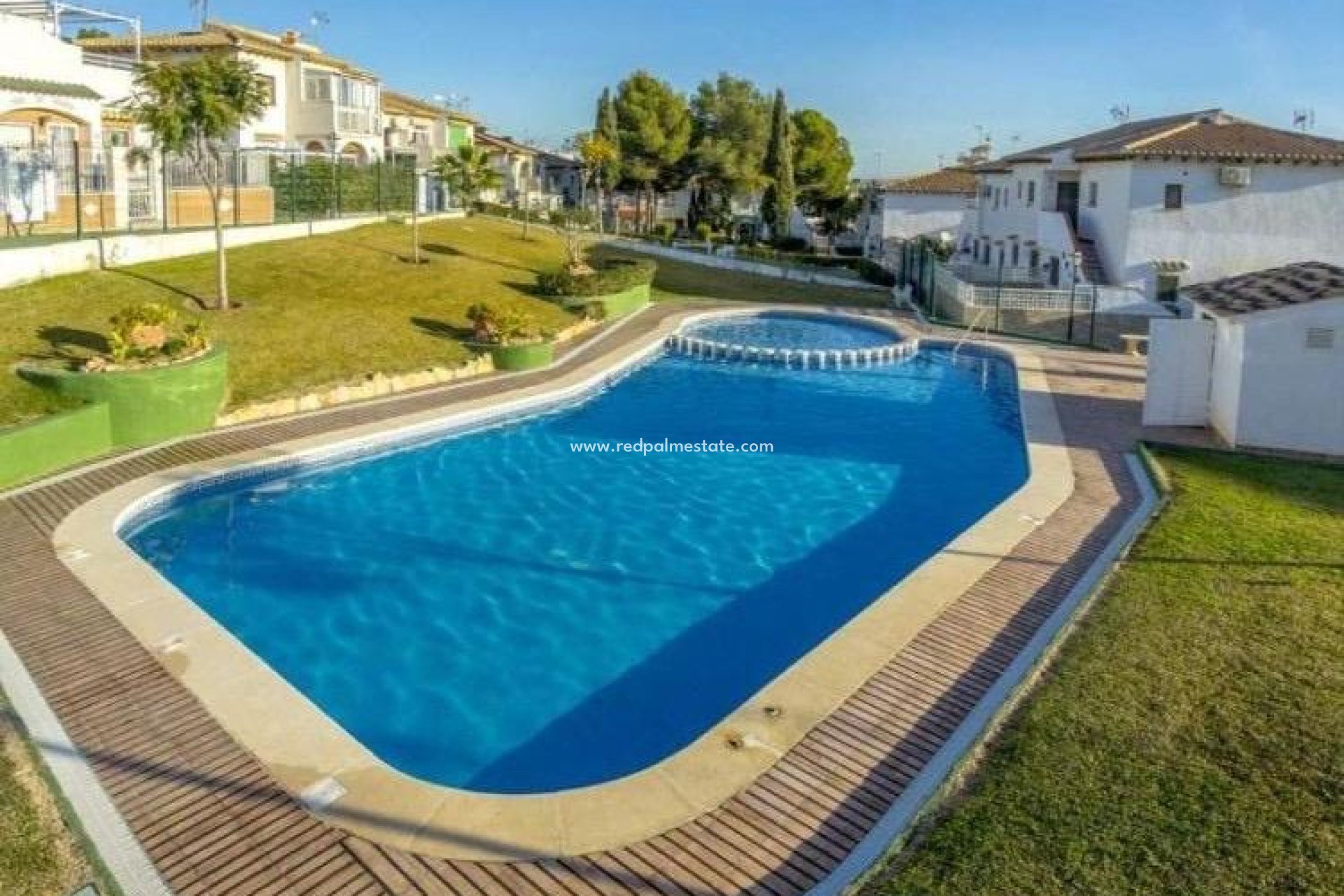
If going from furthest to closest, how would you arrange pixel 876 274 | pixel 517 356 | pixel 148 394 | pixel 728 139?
pixel 728 139 < pixel 876 274 < pixel 517 356 < pixel 148 394

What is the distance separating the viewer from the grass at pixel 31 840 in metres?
6.75

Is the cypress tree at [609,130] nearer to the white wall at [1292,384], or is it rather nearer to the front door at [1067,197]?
the front door at [1067,197]

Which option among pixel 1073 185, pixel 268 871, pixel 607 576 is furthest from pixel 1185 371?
pixel 1073 185

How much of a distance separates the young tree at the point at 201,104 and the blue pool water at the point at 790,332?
50.5 feet

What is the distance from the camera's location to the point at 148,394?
18125 millimetres

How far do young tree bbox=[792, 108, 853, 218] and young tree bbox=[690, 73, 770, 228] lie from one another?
11.0ft

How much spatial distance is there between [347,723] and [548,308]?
2432 cm

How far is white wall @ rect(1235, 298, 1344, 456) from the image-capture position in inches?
731

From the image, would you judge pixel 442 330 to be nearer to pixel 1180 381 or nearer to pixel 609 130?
pixel 1180 381

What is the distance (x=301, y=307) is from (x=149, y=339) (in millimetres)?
7156

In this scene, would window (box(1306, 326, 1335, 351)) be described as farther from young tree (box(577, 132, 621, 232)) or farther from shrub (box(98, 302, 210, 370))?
young tree (box(577, 132, 621, 232))

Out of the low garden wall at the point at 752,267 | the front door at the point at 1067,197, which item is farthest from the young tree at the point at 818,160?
the front door at the point at 1067,197

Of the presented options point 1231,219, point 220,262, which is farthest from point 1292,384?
point 220,262

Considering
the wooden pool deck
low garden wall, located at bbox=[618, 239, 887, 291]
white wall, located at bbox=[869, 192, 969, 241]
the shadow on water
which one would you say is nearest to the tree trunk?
the wooden pool deck
